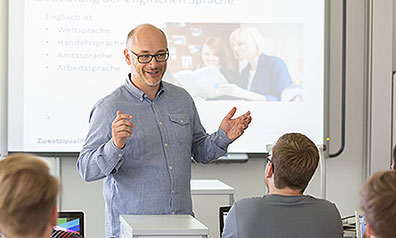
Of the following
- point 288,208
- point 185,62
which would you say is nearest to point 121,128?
point 288,208

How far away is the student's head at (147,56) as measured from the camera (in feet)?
9.24

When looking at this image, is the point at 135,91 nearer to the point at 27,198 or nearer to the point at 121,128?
the point at 121,128

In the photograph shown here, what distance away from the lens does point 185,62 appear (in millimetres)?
4992

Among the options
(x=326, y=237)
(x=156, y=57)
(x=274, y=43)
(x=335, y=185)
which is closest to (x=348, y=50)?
(x=274, y=43)

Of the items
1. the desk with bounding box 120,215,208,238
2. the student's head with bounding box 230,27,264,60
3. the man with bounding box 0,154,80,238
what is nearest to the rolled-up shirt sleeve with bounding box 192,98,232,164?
the desk with bounding box 120,215,208,238

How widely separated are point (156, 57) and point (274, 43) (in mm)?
2402

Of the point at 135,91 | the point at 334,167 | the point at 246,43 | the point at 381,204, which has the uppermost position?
the point at 246,43

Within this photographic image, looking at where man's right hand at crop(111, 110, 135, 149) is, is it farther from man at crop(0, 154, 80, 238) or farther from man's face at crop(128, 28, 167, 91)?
man at crop(0, 154, 80, 238)

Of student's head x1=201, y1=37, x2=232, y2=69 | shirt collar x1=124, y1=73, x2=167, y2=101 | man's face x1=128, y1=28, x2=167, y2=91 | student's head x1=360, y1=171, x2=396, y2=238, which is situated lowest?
student's head x1=360, y1=171, x2=396, y2=238

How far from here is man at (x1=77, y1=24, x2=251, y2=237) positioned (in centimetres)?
274

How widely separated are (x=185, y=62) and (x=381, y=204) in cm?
354

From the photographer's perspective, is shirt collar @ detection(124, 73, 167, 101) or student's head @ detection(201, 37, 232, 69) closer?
shirt collar @ detection(124, 73, 167, 101)

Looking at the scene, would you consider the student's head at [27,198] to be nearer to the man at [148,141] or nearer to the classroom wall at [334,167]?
the man at [148,141]

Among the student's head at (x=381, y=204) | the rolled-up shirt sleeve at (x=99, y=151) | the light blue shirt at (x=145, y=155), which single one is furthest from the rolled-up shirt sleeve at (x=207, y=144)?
the student's head at (x=381, y=204)
